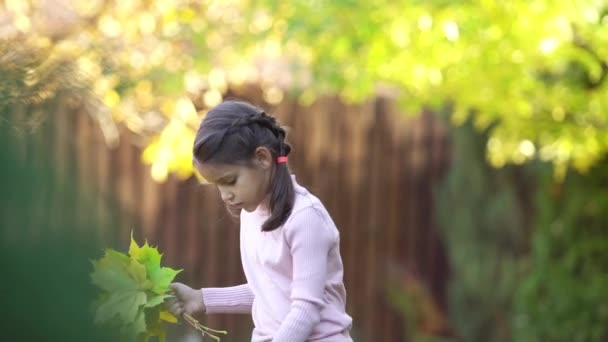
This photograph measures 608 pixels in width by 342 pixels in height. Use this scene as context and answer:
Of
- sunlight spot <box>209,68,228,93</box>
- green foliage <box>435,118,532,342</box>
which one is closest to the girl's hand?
sunlight spot <box>209,68,228,93</box>

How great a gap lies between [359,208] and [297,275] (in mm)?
6252

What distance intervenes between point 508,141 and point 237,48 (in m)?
1.76

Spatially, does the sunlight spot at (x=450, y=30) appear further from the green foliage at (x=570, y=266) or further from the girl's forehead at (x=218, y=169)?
the girl's forehead at (x=218, y=169)

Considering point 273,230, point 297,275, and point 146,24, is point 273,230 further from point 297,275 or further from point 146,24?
point 146,24

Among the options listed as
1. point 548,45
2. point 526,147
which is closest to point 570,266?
point 526,147

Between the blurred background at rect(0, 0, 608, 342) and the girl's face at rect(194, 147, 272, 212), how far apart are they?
0.57m

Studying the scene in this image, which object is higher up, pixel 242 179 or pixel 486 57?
pixel 486 57

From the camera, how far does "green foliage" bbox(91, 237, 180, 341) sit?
7.20 ft

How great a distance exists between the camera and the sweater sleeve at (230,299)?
3.40 metres

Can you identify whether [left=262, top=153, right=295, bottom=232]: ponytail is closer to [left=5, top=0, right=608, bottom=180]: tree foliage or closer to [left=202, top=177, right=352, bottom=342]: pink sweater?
[left=202, top=177, right=352, bottom=342]: pink sweater

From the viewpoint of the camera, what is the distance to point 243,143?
308 centimetres

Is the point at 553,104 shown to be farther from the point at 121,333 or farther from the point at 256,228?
the point at 121,333

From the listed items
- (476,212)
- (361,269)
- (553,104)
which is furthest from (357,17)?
(361,269)

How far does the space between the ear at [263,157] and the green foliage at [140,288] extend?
0.35m
